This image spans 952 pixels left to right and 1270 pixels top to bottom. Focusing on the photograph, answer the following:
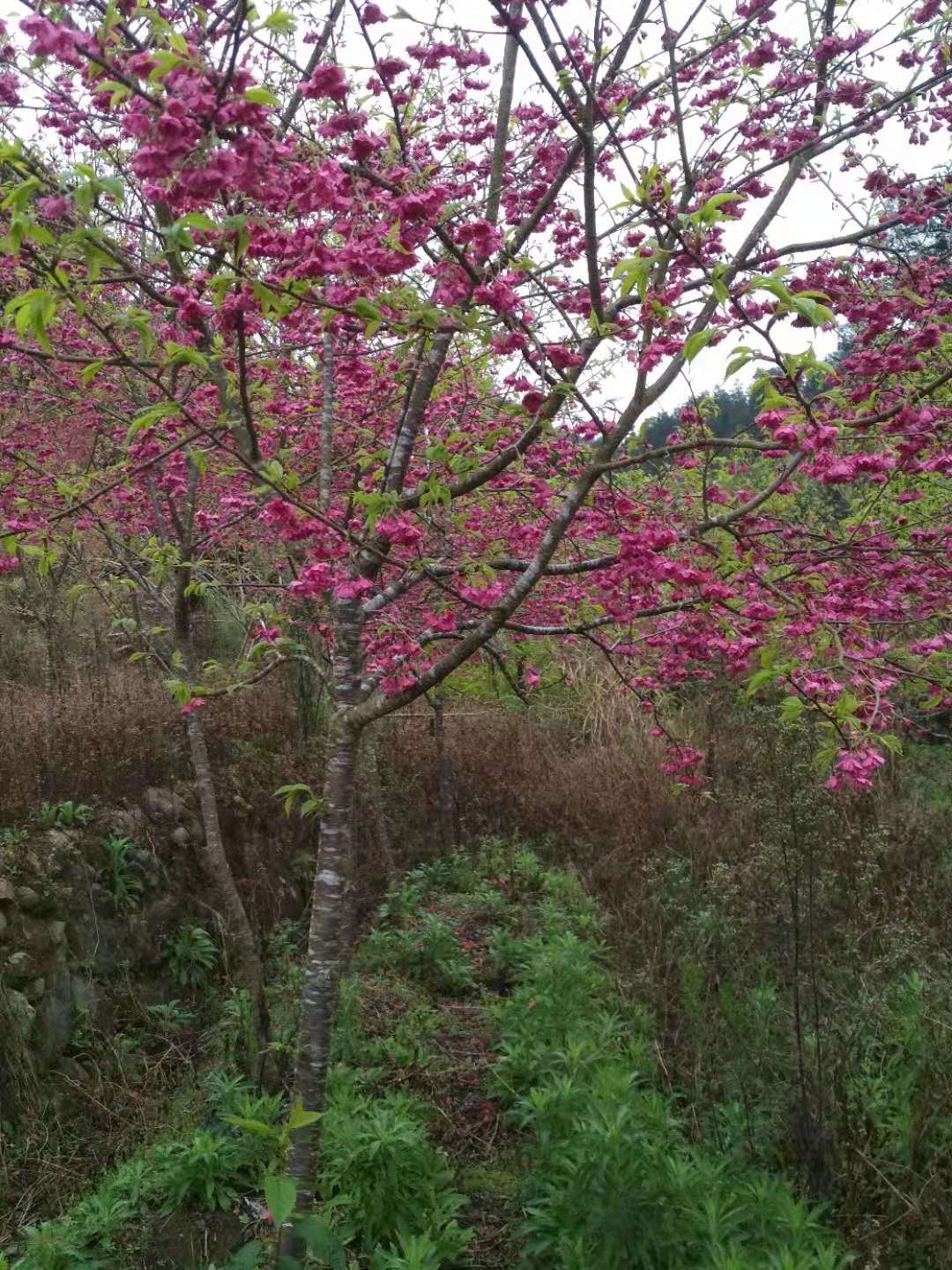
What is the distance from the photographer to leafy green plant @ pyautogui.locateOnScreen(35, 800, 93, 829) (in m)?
5.51

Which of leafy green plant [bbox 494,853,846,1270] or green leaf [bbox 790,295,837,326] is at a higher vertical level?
green leaf [bbox 790,295,837,326]

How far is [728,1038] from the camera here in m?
3.87

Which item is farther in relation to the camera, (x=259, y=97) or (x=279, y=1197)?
(x=279, y=1197)

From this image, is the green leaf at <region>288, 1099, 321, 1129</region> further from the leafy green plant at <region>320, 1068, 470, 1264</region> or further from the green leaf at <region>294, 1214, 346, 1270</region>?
the leafy green plant at <region>320, 1068, 470, 1264</region>

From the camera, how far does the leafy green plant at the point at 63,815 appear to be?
5512 millimetres

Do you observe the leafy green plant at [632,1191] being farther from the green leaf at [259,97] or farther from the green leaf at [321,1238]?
the green leaf at [259,97]

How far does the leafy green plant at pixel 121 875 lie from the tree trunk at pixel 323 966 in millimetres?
3077

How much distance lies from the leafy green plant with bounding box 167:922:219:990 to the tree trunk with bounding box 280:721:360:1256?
2944 millimetres

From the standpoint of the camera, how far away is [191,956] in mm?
5590

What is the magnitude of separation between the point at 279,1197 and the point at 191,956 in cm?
374

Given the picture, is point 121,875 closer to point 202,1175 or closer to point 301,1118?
point 202,1175

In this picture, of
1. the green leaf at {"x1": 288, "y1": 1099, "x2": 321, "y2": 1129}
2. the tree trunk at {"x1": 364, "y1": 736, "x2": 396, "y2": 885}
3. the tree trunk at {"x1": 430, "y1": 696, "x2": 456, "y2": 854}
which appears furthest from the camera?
the tree trunk at {"x1": 430, "y1": 696, "x2": 456, "y2": 854}

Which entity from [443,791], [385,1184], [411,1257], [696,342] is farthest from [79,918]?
[696,342]

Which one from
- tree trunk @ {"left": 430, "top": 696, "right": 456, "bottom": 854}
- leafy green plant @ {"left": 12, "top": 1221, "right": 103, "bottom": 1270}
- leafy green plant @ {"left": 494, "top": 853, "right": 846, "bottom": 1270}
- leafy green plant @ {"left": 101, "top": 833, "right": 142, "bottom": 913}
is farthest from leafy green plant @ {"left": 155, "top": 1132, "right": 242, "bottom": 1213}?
tree trunk @ {"left": 430, "top": 696, "right": 456, "bottom": 854}
